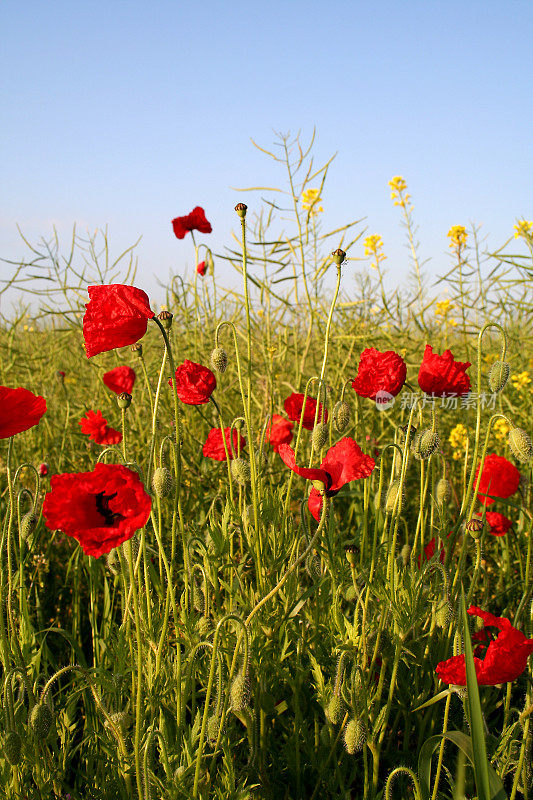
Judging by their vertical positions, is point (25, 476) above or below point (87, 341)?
below

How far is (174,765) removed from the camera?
51.3 inches

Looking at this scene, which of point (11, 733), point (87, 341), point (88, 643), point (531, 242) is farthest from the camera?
point (531, 242)

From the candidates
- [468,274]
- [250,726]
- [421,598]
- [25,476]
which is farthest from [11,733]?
[468,274]

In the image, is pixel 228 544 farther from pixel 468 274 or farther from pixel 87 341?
pixel 468 274

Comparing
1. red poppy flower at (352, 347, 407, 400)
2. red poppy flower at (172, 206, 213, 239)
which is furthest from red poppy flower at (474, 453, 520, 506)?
red poppy flower at (172, 206, 213, 239)

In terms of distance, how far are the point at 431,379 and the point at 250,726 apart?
111 centimetres

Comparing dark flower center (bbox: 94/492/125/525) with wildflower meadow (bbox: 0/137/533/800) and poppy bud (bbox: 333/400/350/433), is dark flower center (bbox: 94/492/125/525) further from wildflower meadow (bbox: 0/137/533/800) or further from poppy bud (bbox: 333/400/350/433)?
poppy bud (bbox: 333/400/350/433)

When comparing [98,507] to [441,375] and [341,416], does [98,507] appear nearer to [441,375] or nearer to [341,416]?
[341,416]

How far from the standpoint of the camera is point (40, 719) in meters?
1.18

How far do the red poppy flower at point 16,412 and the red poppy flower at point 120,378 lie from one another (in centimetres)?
80

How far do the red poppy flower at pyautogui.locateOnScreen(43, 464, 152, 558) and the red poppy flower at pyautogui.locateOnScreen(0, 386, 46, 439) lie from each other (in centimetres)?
20

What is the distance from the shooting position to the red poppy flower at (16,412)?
1266 mm

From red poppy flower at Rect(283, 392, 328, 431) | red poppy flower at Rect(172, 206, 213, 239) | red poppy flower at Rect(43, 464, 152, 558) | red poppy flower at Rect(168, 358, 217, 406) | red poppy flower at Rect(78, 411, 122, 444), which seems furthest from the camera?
red poppy flower at Rect(172, 206, 213, 239)

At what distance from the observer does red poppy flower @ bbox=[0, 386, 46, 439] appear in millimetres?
1266
